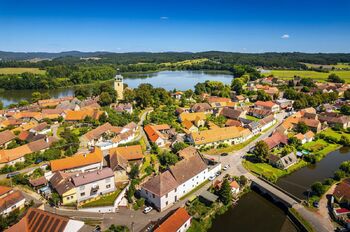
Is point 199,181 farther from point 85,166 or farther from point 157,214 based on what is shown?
point 85,166

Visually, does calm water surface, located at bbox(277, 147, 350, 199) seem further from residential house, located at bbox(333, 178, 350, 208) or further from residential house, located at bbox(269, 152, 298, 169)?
residential house, located at bbox(333, 178, 350, 208)

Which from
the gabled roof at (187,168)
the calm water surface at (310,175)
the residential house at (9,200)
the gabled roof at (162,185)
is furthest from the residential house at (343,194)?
the residential house at (9,200)

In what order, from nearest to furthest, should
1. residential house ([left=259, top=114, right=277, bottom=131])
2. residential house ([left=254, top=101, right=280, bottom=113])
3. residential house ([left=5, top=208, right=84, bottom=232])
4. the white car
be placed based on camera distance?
residential house ([left=5, top=208, right=84, bottom=232])
the white car
residential house ([left=259, top=114, right=277, bottom=131])
residential house ([left=254, top=101, right=280, bottom=113])

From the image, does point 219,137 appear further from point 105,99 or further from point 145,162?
point 105,99

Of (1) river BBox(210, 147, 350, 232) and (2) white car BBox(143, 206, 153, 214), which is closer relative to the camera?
(1) river BBox(210, 147, 350, 232)

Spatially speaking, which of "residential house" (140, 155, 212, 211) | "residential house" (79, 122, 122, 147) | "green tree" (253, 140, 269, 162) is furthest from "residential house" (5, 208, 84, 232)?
"green tree" (253, 140, 269, 162)

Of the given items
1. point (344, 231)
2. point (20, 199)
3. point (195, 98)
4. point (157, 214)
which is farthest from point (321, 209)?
point (195, 98)

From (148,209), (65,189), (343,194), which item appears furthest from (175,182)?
(343,194)
